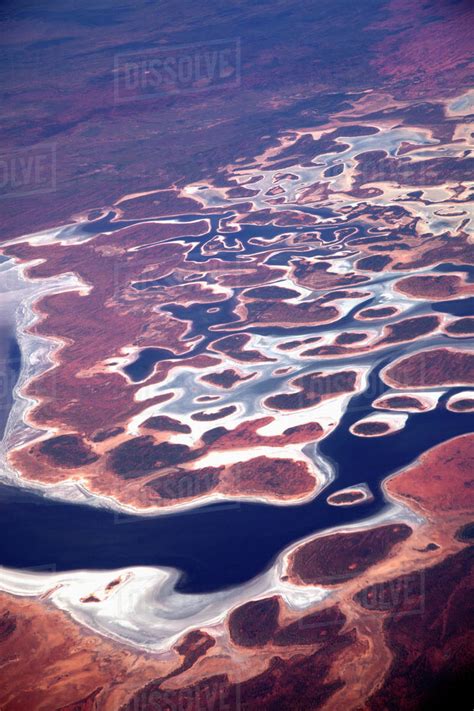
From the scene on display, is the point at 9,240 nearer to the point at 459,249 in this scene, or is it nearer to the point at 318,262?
the point at 318,262

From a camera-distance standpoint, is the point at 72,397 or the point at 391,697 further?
the point at 72,397

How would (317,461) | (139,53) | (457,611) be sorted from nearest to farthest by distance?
(457,611) < (317,461) < (139,53)

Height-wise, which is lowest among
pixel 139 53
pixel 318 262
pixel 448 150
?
pixel 318 262

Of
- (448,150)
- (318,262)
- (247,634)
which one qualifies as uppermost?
(448,150)

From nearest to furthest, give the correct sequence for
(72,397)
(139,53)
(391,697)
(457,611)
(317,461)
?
(391,697), (457,611), (317,461), (72,397), (139,53)

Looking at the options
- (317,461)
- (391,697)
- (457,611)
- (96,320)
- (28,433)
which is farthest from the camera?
(96,320)

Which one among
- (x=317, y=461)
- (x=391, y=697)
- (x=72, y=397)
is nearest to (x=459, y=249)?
(x=317, y=461)

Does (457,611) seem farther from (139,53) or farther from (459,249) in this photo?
(139,53)

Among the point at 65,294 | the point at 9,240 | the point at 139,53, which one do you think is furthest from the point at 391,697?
the point at 139,53

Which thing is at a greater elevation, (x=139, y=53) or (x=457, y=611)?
(x=139, y=53)
